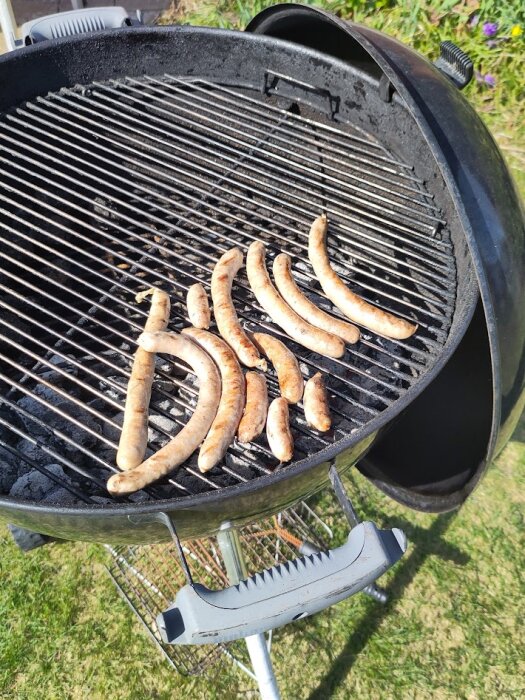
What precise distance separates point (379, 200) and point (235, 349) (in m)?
1.08

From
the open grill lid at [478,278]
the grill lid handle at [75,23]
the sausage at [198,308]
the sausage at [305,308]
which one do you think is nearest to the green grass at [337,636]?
the open grill lid at [478,278]

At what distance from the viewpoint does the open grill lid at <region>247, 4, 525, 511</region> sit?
2.08 meters

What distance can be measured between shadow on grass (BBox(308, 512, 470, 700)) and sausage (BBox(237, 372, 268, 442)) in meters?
1.76

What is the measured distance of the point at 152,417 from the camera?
249 centimetres

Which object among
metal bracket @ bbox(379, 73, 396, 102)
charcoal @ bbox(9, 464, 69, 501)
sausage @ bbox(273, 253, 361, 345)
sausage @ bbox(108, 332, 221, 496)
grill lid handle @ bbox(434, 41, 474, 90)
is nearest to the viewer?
sausage @ bbox(108, 332, 221, 496)

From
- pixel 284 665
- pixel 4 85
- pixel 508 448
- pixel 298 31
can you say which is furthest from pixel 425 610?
pixel 4 85

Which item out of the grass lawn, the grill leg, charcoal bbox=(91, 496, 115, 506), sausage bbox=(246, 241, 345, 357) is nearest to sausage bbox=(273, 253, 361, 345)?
sausage bbox=(246, 241, 345, 357)

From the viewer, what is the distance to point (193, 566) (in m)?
3.51

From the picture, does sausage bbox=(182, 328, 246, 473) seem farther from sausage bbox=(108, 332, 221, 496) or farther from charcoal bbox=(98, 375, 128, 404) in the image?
charcoal bbox=(98, 375, 128, 404)

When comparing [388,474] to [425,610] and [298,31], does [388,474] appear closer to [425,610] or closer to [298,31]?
[425,610]

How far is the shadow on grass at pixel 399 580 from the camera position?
3277 millimetres

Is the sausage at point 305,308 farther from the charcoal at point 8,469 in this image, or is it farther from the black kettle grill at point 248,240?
the charcoal at point 8,469

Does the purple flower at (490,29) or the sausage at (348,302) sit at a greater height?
the purple flower at (490,29)

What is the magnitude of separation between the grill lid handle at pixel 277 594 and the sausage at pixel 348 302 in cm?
83
